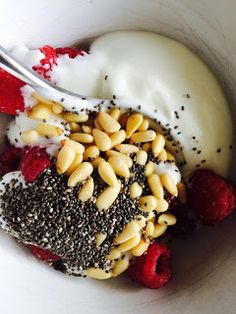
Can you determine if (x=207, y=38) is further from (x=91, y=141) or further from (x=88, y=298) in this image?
(x=88, y=298)

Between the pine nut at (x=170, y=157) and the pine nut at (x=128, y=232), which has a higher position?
the pine nut at (x=170, y=157)

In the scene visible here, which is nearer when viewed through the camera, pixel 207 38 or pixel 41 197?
pixel 41 197

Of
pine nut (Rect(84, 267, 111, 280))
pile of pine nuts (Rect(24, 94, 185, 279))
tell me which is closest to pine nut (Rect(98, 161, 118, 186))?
pile of pine nuts (Rect(24, 94, 185, 279))

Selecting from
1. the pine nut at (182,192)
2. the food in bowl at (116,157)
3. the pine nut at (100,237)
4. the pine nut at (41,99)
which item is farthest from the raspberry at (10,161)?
the pine nut at (182,192)

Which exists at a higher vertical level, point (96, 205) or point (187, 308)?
point (96, 205)

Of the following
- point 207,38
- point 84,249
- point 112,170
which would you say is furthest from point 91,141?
point 207,38

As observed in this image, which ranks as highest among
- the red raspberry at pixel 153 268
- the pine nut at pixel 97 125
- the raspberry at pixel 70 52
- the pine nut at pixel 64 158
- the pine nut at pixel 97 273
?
the raspberry at pixel 70 52

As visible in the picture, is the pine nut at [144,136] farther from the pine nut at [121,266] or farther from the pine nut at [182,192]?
the pine nut at [121,266]

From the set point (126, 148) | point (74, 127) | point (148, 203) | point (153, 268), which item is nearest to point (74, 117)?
point (74, 127)
